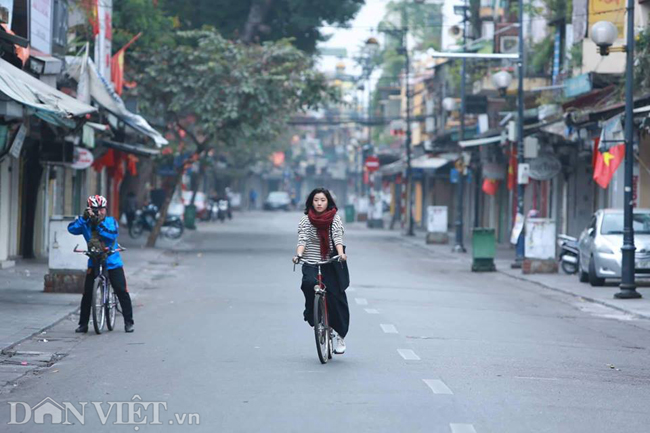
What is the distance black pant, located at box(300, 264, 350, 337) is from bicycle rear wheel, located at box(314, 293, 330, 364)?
0.14 m

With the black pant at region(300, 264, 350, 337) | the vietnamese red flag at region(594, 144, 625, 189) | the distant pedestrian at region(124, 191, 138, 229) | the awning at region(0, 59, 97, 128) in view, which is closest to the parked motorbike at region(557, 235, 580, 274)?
the vietnamese red flag at region(594, 144, 625, 189)

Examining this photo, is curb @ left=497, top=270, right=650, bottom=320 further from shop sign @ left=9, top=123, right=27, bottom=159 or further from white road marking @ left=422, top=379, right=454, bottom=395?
shop sign @ left=9, top=123, right=27, bottom=159

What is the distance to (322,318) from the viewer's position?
1197 centimetres

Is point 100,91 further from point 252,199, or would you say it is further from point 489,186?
point 252,199

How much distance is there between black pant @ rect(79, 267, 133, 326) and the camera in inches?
586

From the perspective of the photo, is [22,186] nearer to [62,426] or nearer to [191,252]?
[191,252]

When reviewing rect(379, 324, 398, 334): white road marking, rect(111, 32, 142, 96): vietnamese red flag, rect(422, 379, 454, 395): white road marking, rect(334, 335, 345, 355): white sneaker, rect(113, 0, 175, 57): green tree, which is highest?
rect(113, 0, 175, 57): green tree

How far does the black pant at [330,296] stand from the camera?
39.8 feet

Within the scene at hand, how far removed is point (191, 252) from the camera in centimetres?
3753

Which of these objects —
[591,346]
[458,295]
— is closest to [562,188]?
[458,295]

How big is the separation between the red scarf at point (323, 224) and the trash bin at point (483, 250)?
18.2 m

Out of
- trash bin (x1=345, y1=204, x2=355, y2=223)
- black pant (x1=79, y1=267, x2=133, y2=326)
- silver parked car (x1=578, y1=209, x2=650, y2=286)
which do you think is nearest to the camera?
black pant (x1=79, y1=267, x2=133, y2=326)

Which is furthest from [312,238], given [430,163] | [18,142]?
[430,163]

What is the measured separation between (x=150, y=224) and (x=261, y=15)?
10.4 meters
